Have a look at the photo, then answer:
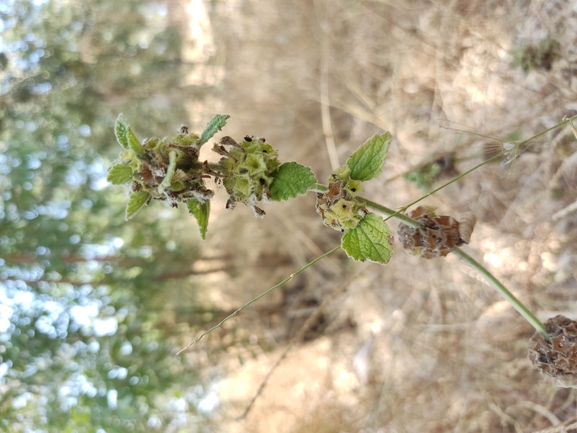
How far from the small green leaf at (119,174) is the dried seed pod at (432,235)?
625 millimetres

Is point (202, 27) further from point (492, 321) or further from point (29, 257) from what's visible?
point (492, 321)

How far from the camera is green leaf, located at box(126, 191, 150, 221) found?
87 centimetres

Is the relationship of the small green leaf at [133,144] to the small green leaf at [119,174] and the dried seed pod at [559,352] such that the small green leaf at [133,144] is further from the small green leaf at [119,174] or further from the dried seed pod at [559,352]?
the dried seed pod at [559,352]

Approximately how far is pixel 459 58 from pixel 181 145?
5.87 ft

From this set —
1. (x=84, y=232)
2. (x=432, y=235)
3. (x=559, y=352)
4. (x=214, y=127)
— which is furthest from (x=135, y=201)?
(x=84, y=232)

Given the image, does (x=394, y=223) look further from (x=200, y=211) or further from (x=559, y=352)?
(x=200, y=211)

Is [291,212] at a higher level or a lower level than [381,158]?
higher

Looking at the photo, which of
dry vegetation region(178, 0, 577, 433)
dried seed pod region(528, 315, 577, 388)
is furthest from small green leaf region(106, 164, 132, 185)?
dried seed pod region(528, 315, 577, 388)

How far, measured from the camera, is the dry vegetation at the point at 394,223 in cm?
176

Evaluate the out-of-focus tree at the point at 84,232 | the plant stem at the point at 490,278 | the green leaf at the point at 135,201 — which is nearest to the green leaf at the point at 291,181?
the plant stem at the point at 490,278

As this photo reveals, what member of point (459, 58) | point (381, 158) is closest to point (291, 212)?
point (459, 58)

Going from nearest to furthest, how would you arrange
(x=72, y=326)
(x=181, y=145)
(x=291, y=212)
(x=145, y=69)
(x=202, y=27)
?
(x=181, y=145) → (x=72, y=326) → (x=291, y=212) → (x=145, y=69) → (x=202, y=27)

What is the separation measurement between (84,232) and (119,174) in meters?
2.17

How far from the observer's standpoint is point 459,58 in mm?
2150
